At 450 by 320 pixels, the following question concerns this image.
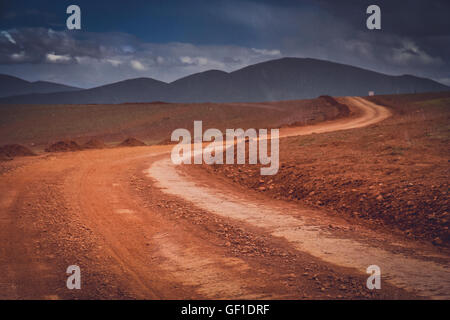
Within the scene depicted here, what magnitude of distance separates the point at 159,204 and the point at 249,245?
3465mm

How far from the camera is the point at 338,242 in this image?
6234 mm

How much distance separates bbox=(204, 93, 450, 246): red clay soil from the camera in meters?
7.57

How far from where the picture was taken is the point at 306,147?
53.4ft

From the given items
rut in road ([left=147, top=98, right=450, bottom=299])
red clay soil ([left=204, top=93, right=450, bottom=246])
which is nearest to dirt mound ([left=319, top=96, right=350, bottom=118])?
red clay soil ([left=204, top=93, right=450, bottom=246])

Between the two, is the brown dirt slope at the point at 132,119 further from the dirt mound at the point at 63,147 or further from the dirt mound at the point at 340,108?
the dirt mound at the point at 63,147

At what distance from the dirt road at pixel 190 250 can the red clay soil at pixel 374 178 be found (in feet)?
3.09

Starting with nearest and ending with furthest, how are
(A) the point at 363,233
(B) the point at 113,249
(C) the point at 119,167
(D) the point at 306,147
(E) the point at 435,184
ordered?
(B) the point at 113,249
(A) the point at 363,233
(E) the point at 435,184
(C) the point at 119,167
(D) the point at 306,147

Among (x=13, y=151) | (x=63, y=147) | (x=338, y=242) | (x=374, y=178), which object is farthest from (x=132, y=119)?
(x=338, y=242)

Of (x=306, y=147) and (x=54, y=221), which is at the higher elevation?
(x=306, y=147)

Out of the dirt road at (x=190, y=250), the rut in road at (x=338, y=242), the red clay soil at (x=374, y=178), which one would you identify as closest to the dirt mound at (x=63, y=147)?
the red clay soil at (x=374, y=178)

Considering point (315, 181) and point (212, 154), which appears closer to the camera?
point (315, 181)

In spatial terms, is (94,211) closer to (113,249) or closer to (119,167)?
(113,249)

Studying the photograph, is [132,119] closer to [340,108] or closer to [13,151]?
[13,151]
